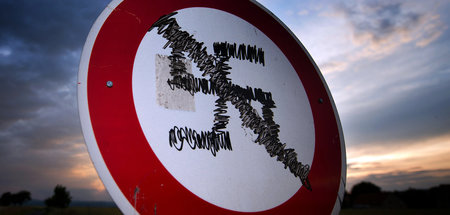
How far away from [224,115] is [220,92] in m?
0.09

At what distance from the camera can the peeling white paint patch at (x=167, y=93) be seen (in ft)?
2.62

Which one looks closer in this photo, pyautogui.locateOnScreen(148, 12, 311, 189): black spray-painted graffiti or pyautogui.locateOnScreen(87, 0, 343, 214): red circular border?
pyautogui.locateOnScreen(87, 0, 343, 214): red circular border

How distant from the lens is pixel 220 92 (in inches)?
37.9

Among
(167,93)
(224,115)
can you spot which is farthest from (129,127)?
(224,115)

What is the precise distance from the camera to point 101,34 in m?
0.76

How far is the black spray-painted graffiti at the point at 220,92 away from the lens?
33.5 inches

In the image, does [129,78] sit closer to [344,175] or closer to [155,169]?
[155,169]

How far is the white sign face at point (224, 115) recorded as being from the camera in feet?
2.51

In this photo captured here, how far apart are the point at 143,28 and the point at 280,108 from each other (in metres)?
0.62

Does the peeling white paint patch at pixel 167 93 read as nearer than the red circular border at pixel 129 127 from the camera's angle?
No

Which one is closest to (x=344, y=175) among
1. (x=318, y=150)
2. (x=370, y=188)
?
(x=318, y=150)

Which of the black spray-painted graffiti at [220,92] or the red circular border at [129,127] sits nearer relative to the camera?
the red circular border at [129,127]

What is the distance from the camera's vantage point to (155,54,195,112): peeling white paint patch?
31.5 inches

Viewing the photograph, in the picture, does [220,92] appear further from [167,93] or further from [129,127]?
[129,127]
